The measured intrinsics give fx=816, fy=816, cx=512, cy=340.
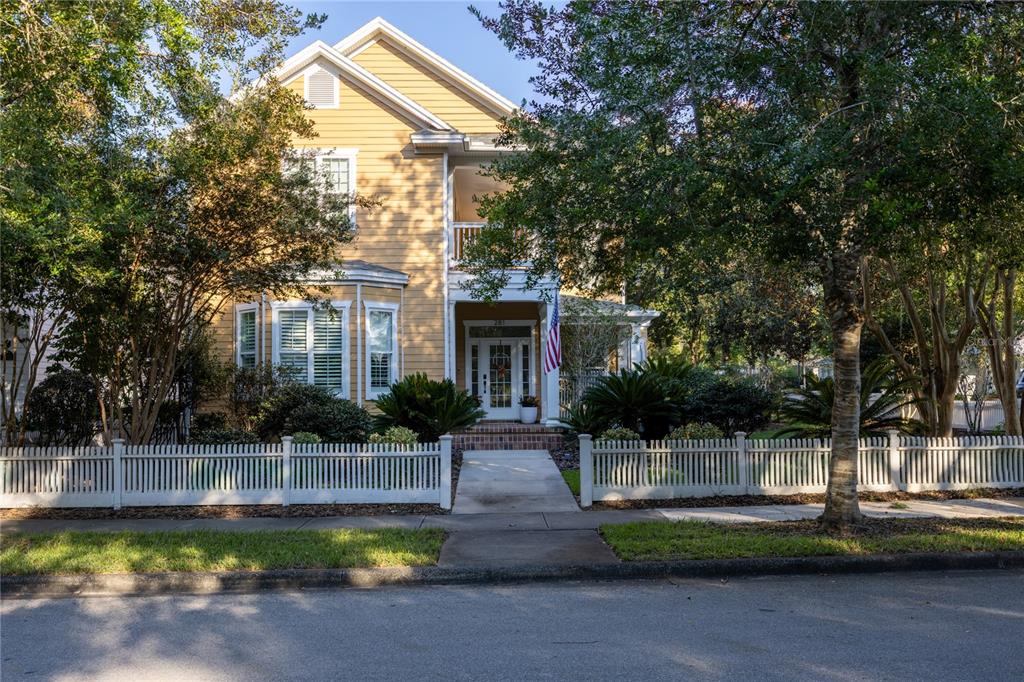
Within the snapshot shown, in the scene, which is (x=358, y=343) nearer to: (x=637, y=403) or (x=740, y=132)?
(x=637, y=403)

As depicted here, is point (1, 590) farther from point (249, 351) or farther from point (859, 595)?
point (249, 351)

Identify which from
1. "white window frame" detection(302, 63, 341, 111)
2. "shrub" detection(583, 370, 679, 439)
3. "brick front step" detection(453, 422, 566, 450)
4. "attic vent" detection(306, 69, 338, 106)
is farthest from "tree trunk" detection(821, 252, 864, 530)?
"attic vent" detection(306, 69, 338, 106)

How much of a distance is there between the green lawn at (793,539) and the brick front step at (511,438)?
731cm

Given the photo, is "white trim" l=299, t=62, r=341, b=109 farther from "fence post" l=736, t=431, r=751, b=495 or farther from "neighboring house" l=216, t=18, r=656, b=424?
"fence post" l=736, t=431, r=751, b=495

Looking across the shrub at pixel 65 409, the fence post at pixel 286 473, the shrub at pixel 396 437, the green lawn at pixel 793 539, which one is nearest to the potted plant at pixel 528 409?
the shrub at pixel 396 437

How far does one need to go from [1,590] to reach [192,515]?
12.0ft

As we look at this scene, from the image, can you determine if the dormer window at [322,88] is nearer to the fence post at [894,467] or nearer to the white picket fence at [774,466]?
the white picket fence at [774,466]

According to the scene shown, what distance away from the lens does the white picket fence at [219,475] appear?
11.6 m

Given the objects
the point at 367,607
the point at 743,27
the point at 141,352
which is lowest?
the point at 367,607

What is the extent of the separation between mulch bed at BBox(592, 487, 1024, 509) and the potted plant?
25.8 ft

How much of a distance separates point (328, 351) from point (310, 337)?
48cm

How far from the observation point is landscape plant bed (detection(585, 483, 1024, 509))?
11617 millimetres

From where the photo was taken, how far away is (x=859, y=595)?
732cm

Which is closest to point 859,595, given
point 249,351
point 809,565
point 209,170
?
point 809,565
